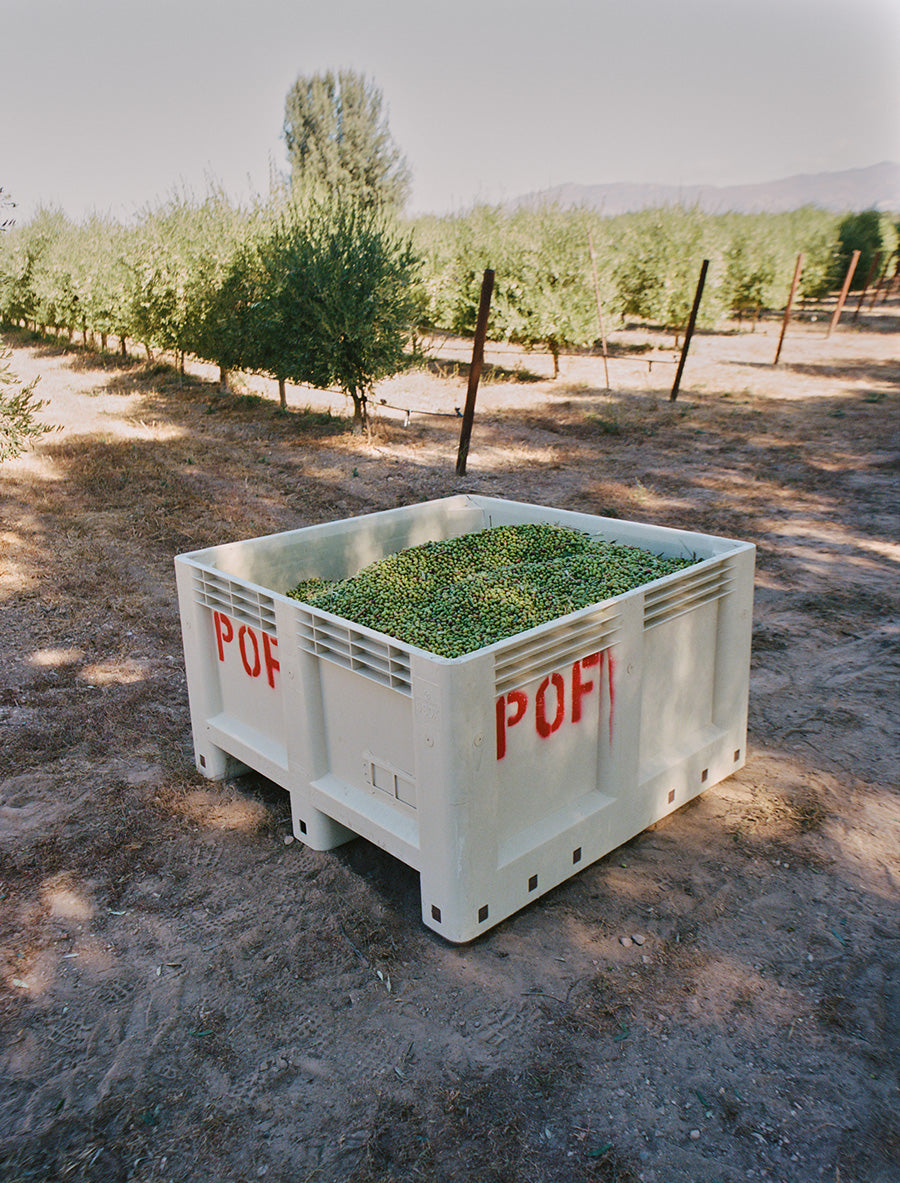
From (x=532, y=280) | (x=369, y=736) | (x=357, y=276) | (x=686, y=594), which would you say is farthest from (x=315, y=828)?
(x=532, y=280)

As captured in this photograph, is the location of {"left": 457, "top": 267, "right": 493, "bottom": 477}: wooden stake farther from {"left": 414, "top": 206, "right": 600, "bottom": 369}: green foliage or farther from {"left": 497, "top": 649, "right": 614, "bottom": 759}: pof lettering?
{"left": 414, "top": 206, "right": 600, "bottom": 369}: green foliage

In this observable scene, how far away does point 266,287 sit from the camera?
14.5m

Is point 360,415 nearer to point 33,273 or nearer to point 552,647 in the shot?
point 552,647

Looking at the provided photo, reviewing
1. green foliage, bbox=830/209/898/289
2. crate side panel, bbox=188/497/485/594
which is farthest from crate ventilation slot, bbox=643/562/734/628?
green foliage, bbox=830/209/898/289

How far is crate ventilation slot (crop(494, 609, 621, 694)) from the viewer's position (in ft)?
9.84

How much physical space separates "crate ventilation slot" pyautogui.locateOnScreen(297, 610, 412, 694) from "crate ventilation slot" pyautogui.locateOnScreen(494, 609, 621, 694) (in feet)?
1.16

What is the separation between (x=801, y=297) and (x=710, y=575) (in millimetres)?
34174

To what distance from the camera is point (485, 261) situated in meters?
18.6

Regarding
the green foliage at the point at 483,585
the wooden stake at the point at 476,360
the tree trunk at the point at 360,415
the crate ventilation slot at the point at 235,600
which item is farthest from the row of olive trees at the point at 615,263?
the crate ventilation slot at the point at 235,600

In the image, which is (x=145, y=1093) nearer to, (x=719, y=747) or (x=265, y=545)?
(x=265, y=545)

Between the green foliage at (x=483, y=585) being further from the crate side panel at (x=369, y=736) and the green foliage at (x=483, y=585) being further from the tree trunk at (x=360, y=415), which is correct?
the tree trunk at (x=360, y=415)

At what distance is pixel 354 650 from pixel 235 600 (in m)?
0.87

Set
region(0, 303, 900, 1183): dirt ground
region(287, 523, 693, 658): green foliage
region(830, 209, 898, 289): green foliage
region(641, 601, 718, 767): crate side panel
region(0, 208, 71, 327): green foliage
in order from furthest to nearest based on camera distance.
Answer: region(830, 209, 898, 289): green foliage
region(0, 208, 71, 327): green foliage
region(641, 601, 718, 767): crate side panel
region(287, 523, 693, 658): green foliage
region(0, 303, 900, 1183): dirt ground

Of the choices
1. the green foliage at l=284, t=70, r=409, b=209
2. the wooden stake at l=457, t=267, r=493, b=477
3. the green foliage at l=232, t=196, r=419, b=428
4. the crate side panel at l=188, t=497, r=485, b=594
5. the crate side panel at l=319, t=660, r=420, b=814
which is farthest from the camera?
the green foliage at l=284, t=70, r=409, b=209
